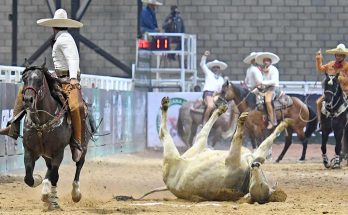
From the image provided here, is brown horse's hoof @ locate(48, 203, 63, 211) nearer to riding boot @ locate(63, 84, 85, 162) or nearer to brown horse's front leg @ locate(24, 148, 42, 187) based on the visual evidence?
brown horse's front leg @ locate(24, 148, 42, 187)


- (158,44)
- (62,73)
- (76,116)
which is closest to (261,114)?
(158,44)

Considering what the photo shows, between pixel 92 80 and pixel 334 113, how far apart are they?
5.41 meters

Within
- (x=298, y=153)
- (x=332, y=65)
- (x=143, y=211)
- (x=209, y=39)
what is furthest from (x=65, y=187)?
(x=209, y=39)

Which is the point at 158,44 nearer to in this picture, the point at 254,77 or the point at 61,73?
the point at 254,77

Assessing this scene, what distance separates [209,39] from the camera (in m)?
39.3

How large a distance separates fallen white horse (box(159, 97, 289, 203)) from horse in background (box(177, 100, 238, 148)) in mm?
14004

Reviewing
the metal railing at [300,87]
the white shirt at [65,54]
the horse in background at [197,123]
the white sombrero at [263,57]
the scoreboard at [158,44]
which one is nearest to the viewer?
the white shirt at [65,54]

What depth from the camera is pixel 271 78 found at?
26.1 meters

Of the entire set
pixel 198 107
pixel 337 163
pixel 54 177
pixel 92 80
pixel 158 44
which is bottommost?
pixel 337 163

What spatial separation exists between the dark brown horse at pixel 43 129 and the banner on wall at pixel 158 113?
1526 centimetres

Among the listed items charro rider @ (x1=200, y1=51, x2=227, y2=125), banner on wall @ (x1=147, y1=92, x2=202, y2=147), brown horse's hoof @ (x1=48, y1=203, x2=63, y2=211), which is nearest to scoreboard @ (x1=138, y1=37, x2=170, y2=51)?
banner on wall @ (x1=147, y1=92, x2=202, y2=147)

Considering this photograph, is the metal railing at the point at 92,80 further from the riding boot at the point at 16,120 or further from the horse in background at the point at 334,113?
the horse in background at the point at 334,113

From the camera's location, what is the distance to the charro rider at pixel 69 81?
1370 centimetres

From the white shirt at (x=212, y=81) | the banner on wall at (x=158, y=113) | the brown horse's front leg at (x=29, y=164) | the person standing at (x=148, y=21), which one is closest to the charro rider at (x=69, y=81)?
the brown horse's front leg at (x=29, y=164)
